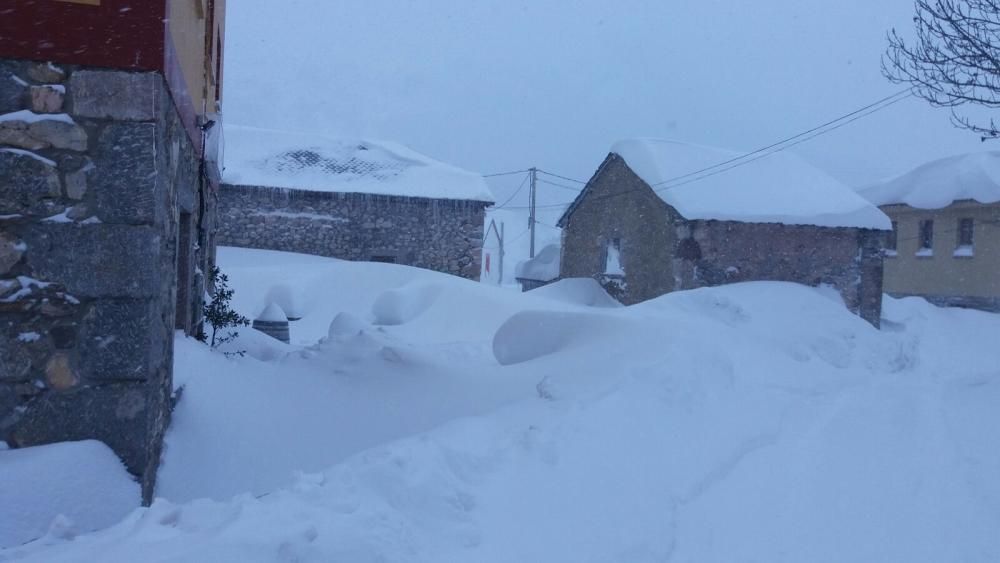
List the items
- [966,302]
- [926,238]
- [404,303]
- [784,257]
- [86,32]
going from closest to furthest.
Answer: [86,32], [784,257], [404,303], [966,302], [926,238]

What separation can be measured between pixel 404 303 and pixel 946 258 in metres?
17.6

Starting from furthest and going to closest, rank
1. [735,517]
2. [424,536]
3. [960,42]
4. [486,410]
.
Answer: [960,42], [486,410], [735,517], [424,536]

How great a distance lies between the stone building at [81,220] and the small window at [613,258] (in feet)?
51.2

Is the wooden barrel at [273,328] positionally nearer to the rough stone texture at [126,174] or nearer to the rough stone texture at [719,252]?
the rough stone texture at [719,252]

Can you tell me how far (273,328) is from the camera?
11625 millimetres

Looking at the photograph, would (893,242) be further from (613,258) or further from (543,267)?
(613,258)

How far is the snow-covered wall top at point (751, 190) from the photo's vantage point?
15867 millimetres

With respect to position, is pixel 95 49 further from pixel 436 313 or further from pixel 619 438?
pixel 436 313

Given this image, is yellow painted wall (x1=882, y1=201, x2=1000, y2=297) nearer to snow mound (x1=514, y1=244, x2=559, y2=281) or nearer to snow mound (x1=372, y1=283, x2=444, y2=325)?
snow mound (x1=514, y1=244, x2=559, y2=281)

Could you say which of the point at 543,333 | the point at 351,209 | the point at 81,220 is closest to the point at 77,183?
the point at 81,220

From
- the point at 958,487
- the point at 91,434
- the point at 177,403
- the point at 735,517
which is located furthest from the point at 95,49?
the point at 958,487

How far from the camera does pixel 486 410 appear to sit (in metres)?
6.00

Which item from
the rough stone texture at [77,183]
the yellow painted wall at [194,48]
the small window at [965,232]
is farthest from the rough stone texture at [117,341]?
the small window at [965,232]

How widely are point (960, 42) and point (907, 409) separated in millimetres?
3622
